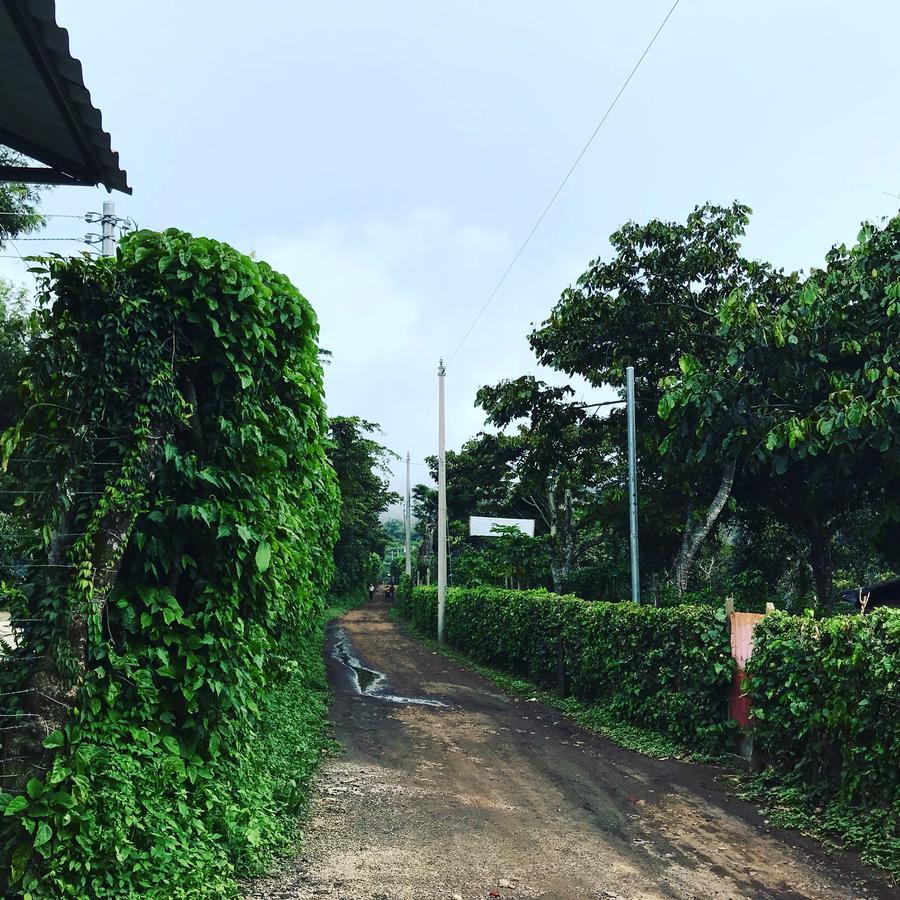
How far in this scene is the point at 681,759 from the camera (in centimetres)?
931

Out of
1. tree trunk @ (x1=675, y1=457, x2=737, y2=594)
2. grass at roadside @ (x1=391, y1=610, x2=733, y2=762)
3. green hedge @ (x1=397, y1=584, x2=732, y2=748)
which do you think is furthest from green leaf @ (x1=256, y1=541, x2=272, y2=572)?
tree trunk @ (x1=675, y1=457, x2=737, y2=594)

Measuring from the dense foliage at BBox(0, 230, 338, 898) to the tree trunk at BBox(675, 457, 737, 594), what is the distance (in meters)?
13.3

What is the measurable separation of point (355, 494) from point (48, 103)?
1255 inches

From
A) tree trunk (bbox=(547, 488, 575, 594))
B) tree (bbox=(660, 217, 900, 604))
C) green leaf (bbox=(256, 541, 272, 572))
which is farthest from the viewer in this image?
tree trunk (bbox=(547, 488, 575, 594))

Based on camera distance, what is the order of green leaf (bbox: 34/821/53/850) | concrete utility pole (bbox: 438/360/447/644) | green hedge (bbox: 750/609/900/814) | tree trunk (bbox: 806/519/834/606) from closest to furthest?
1. green leaf (bbox: 34/821/53/850)
2. green hedge (bbox: 750/609/900/814)
3. tree trunk (bbox: 806/519/834/606)
4. concrete utility pole (bbox: 438/360/447/644)

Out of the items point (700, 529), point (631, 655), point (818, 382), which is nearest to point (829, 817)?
point (631, 655)

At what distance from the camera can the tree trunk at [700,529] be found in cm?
1647

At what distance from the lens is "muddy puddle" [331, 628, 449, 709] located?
44.3 ft

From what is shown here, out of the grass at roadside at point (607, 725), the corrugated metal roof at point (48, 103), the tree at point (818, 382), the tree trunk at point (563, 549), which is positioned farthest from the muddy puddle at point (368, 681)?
the corrugated metal roof at point (48, 103)

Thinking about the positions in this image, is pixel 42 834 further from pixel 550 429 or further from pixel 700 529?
pixel 550 429

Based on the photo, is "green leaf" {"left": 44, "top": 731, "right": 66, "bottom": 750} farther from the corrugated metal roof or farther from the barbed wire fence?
the corrugated metal roof

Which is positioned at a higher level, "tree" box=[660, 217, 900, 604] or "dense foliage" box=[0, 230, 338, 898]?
"tree" box=[660, 217, 900, 604]

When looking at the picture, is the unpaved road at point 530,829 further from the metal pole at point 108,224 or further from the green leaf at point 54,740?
the metal pole at point 108,224

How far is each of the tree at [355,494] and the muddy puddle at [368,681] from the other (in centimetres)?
327
